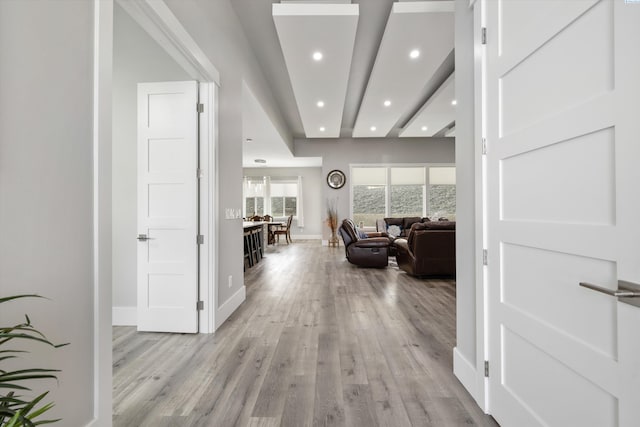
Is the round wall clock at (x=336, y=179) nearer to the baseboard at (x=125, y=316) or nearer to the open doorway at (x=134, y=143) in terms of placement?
the open doorway at (x=134, y=143)

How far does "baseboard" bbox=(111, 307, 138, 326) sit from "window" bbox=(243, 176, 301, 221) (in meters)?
8.24

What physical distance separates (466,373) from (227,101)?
2974 mm

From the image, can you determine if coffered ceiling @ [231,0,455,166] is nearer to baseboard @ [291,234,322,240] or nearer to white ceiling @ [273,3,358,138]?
white ceiling @ [273,3,358,138]

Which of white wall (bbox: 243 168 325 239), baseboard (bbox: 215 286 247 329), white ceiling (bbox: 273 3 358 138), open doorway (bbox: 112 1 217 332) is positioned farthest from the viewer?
white wall (bbox: 243 168 325 239)

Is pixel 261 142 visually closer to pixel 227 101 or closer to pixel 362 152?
pixel 362 152

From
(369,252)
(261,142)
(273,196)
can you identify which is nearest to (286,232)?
(273,196)

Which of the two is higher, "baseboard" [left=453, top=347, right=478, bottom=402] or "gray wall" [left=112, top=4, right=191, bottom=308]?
"gray wall" [left=112, top=4, right=191, bottom=308]

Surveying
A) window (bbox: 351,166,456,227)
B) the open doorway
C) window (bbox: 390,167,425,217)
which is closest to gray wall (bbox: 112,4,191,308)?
the open doorway

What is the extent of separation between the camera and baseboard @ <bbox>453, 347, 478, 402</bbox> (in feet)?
5.52

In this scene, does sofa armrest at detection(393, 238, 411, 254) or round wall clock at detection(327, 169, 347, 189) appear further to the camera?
round wall clock at detection(327, 169, 347, 189)

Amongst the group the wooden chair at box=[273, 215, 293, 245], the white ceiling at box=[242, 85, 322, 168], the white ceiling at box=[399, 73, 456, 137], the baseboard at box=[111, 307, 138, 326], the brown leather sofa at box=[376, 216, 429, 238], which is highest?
the white ceiling at box=[399, 73, 456, 137]

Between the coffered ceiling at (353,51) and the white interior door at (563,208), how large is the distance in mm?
1932

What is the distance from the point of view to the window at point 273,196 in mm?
11023

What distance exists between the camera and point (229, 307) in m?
3.00
